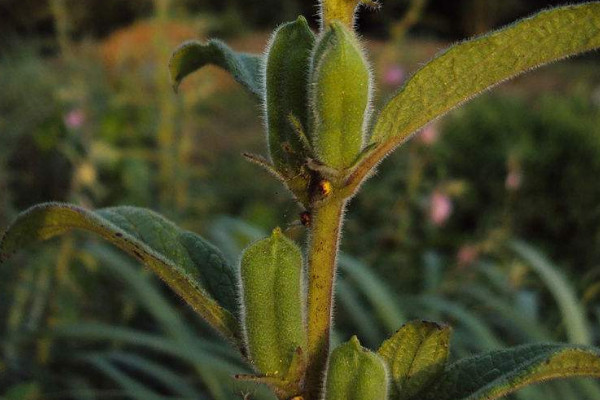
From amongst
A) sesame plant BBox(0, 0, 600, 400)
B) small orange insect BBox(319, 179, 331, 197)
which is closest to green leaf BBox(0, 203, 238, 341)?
sesame plant BBox(0, 0, 600, 400)

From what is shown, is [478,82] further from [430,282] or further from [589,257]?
[589,257]

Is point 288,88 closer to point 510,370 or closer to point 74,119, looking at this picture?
point 510,370

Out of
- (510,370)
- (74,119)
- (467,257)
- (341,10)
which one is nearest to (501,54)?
(341,10)

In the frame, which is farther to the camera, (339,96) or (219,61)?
(219,61)

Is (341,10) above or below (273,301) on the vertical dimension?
above

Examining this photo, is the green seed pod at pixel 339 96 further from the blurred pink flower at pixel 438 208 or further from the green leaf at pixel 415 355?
the blurred pink flower at pixel 438 208

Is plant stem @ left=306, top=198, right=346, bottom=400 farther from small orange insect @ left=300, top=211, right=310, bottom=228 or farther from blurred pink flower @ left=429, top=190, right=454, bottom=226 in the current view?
blurred pink flower @ left=429, top=190, right=454, bottom=226

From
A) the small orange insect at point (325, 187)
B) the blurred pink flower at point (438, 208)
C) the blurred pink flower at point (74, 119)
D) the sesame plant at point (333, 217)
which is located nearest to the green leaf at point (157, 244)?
the sesame plant at point (333, 217)

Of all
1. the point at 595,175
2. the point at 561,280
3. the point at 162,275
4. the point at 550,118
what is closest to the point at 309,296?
the point at 162,275
